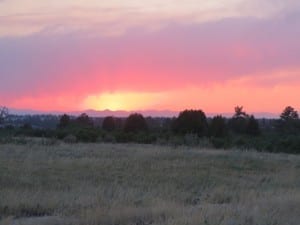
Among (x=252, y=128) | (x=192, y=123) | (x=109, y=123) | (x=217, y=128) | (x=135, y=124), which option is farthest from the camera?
(x=109, y=123)

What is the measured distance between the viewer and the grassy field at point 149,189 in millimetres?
10914

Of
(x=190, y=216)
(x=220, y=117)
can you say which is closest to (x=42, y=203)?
(x=190, y=216)

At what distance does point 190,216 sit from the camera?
1061 centimetres

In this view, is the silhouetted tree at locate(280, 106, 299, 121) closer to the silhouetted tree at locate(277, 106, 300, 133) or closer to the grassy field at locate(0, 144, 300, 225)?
the silhouetted tree at locate(277, 106, 300, 133)

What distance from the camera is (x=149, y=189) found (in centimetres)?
1734

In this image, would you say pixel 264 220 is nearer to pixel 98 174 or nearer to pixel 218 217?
pixel 218 217

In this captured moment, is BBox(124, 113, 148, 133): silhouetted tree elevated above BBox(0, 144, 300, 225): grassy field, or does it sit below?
above

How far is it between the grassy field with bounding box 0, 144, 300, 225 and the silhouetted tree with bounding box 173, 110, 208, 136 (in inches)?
1339

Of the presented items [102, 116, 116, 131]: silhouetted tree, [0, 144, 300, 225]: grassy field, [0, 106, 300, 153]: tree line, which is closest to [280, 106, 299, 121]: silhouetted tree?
[0, 106, 300, 153]: tree line

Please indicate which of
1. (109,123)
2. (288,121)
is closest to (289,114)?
(288,121)

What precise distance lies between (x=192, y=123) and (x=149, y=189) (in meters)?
52.3

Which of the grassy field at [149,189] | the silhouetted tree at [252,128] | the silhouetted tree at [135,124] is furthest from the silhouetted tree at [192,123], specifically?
the grassy field at [149,189]

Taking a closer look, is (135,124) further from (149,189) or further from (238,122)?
(149,189)

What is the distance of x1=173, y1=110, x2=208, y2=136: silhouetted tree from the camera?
226ft
